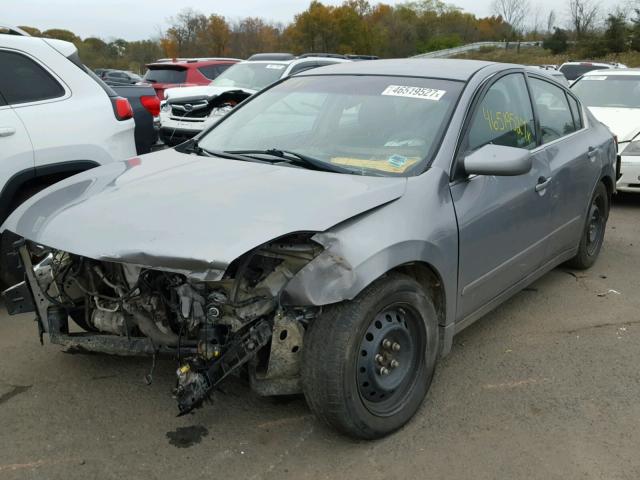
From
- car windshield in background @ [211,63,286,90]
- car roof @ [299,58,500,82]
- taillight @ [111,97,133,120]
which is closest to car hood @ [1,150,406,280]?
car roof @ [299,58,500,82]

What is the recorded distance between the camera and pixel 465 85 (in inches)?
144

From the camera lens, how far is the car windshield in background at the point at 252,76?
11328 mm

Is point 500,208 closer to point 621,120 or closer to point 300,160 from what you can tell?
point 300,160

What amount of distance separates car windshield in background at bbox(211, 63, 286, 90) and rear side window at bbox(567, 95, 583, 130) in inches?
275

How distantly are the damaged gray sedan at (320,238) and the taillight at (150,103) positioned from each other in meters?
1.73

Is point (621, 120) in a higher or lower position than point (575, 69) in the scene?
higher

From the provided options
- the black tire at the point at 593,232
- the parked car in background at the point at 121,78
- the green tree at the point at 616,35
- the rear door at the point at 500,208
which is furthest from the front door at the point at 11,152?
the green tree at the point at 616,35

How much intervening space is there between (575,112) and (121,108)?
354 centimetres

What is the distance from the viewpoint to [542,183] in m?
3.98

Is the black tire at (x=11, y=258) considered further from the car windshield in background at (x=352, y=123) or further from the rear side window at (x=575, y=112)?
the rear side window at (x=575, y=112)

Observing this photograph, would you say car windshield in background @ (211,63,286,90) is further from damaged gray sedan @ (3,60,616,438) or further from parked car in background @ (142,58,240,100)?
damaged gray sedan @ (3,60,616,438)

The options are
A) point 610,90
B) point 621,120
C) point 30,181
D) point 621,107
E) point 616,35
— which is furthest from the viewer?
point 616,35

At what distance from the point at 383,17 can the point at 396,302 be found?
9654 centimetres

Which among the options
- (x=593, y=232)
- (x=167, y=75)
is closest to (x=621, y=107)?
(x=593, y=232)
